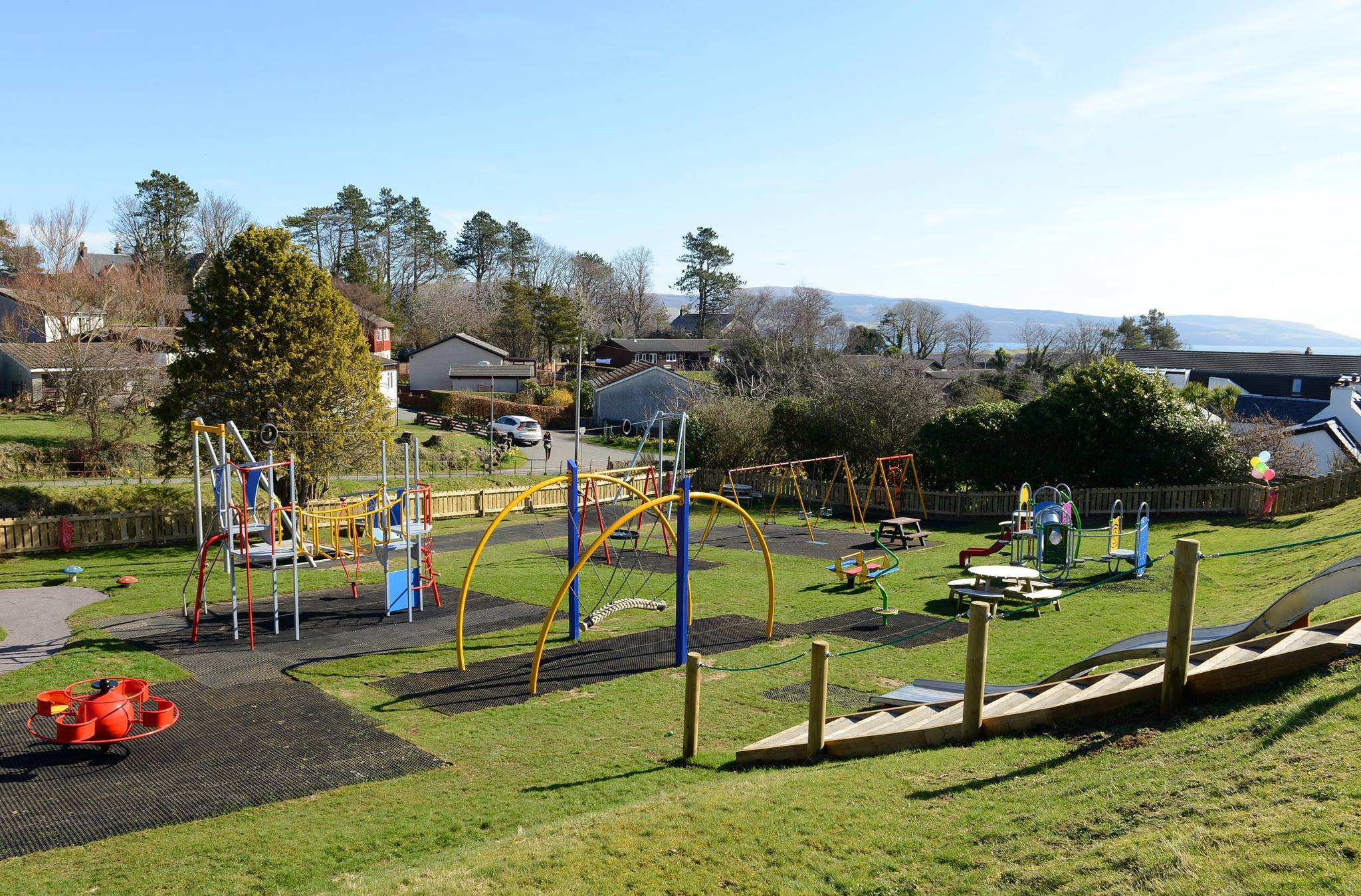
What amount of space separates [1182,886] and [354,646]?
1407 cm

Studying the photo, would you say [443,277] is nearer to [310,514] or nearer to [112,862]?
[310,514]

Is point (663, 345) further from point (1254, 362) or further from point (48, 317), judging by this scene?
point (48, 317)

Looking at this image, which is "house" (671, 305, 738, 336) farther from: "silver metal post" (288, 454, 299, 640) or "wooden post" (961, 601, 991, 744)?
"wooden post" (961, 601, 991, 744)

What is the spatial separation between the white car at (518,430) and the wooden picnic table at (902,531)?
30018 mm

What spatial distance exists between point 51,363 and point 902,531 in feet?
130

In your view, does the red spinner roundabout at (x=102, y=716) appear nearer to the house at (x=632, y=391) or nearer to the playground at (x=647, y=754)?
the playground at (x=647, y=754)

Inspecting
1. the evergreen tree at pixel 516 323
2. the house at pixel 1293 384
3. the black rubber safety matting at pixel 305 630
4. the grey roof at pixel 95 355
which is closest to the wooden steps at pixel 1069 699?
the black rubber safety matting at pixel 305 630

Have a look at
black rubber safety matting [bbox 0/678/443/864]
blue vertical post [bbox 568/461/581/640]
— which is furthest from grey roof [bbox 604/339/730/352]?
black rubber safety matting [bbox 0/678/443/864]

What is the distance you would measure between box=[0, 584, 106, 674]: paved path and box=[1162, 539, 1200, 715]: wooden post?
16.3 metres

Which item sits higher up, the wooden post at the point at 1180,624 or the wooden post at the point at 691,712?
the wooden post at the point at 1180,624

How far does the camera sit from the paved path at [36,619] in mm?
15570

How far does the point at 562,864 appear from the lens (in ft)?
23.8

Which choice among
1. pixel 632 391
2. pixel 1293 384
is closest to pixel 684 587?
pixel 632 391

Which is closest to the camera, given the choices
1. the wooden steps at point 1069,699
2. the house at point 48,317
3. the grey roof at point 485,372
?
the wooden steps at point 1069,699
